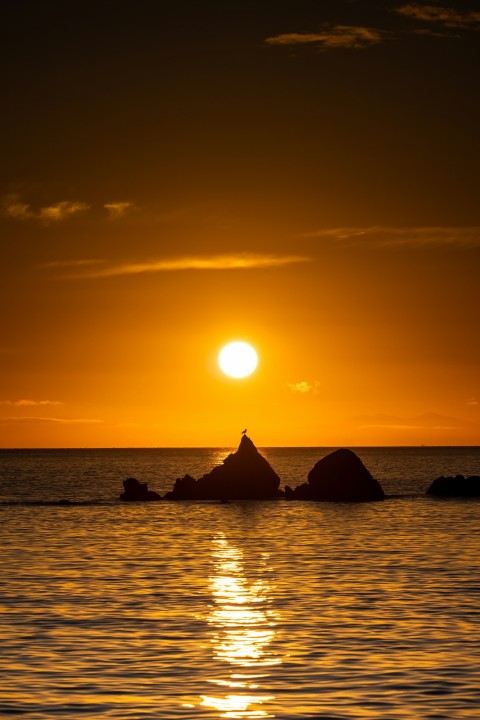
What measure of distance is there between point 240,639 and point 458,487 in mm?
100188

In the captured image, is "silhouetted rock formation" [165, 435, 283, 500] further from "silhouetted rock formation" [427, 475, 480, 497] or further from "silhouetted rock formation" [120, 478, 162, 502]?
"silhouetted rock formation" [427, 475, 480, 497]

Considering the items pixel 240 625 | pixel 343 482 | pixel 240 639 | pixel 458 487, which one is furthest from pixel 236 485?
pixel 240 639

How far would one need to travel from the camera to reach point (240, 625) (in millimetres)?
36094

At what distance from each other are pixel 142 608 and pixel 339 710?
52.1 ft

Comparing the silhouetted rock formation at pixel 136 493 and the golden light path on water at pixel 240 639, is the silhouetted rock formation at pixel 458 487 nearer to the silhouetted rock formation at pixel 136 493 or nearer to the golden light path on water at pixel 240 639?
the silhouetted rock formation at pixel 136 493

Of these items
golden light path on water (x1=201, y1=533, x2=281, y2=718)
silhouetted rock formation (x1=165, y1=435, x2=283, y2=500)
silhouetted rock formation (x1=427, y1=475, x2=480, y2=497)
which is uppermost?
silhouetted rock formation (x1=165, y1=435, x2=283, y2=500)

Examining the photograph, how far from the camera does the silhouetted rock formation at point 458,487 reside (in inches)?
5074

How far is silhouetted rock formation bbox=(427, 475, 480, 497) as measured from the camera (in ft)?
423

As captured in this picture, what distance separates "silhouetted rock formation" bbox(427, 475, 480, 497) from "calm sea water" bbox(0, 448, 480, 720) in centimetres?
5659

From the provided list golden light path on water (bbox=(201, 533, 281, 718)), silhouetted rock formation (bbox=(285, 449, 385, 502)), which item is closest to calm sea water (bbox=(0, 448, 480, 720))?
golden light path on water (bbox=(201, 533, 281, 718))

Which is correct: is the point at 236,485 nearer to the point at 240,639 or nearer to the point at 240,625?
the point at 240,625

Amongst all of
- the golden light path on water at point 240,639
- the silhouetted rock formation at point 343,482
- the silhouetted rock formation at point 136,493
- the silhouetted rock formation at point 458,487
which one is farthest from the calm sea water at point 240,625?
the silhouetted rock formation at point 458,487

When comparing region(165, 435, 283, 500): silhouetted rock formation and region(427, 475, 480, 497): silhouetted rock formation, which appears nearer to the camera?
region(165, 435, 283, 500): silhouetted rock formation

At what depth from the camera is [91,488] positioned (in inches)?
6526
